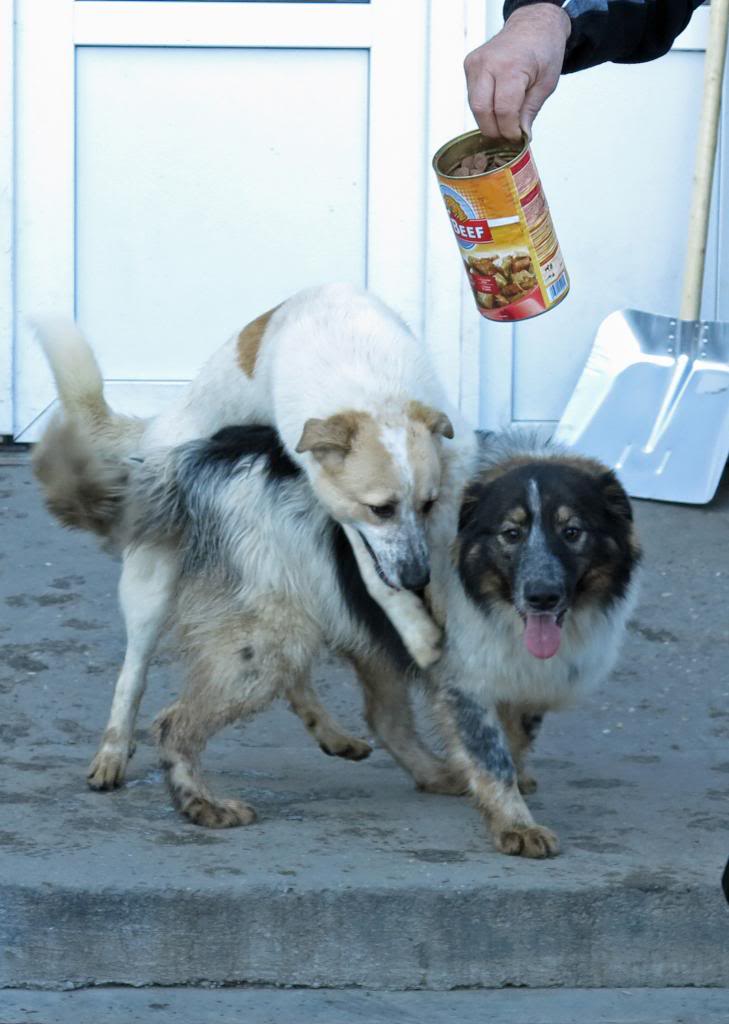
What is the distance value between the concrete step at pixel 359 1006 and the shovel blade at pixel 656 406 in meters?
2.83

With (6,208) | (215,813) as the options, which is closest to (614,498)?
(215,813)

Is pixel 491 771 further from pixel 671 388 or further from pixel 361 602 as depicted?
pixel 671 388

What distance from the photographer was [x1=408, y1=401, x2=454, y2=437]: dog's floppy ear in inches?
149

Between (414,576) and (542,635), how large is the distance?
32 centimetres

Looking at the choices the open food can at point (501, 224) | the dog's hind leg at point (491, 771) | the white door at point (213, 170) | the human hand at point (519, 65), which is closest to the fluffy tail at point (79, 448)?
the dog's hind leg at point (491, 771)

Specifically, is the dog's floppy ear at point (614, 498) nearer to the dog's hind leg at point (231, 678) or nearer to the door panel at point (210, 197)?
the dog's hind leg at point (231, 678)

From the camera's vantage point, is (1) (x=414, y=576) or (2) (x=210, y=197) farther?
(2) (x=210, y=197)

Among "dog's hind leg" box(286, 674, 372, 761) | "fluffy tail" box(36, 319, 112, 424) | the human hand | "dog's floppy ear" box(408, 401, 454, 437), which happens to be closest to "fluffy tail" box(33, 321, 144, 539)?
"fluffy tail" box(36, 319, 112, 424)

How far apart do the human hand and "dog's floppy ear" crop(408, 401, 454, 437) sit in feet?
3.77

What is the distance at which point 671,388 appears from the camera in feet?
20.1

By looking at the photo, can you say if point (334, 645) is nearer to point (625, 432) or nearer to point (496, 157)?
point (496, 157)

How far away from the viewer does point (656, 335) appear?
617cm

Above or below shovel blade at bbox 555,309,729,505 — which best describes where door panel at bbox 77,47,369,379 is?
above

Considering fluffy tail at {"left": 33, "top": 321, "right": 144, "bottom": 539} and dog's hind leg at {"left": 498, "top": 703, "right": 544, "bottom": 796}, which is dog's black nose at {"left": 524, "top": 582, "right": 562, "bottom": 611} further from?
fluffy tail at {"left": 33, "top": 321, "right": 144, "bottom": 539}
